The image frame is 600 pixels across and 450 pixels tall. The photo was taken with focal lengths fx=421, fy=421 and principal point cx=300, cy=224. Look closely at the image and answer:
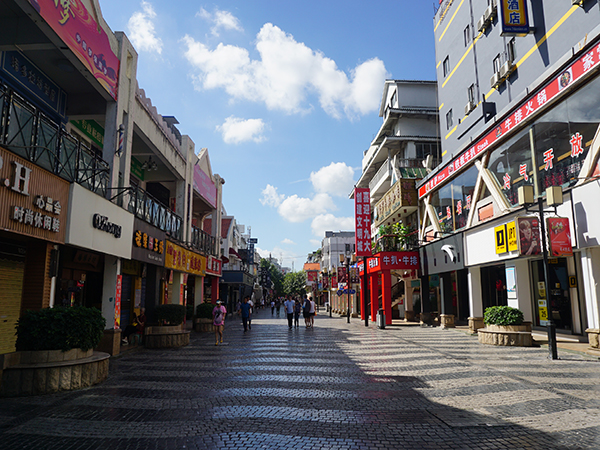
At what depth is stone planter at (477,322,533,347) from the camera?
1457 centimetres

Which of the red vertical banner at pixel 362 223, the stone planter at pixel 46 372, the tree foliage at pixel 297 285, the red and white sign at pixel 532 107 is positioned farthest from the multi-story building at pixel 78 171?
the tree foliage at pixel 297 285

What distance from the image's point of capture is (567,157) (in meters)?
12.9

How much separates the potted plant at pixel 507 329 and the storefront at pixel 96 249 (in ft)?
42.2

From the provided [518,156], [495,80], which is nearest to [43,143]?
[518,156]

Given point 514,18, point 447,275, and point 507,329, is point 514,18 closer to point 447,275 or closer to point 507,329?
point 507,329

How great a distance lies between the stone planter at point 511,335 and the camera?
1457 centimetres

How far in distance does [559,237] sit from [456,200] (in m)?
9.30

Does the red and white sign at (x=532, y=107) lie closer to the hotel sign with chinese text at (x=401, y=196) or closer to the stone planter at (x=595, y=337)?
the hotel sign with chinese text at (x=401, y=196)

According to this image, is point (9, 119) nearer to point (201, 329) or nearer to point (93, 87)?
point (93, 87)

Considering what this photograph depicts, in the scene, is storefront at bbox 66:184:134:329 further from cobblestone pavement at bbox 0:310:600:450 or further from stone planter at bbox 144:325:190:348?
cobblestone pavement at bbox 0:310:600:450

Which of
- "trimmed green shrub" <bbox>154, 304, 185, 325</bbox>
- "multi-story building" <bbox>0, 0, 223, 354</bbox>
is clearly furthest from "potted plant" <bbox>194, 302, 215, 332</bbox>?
"trimmed green shrub" <bbox>154, 304, 185, 325</bbox>

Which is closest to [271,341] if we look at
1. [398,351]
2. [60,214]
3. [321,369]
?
[398,351]

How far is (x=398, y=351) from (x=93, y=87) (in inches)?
505

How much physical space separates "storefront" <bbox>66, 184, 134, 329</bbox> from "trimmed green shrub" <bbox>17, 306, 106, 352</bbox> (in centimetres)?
205
